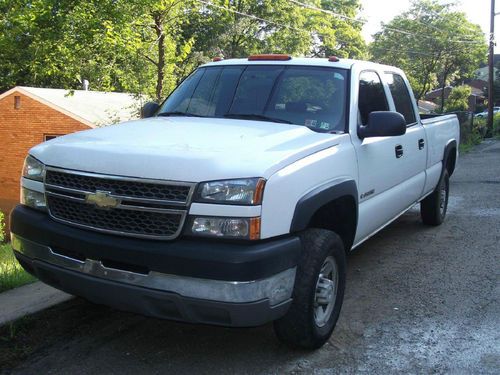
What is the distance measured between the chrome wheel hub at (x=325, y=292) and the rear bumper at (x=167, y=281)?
0.46 m

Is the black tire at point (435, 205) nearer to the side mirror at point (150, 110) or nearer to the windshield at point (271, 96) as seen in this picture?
the windshield at point (271, 96)

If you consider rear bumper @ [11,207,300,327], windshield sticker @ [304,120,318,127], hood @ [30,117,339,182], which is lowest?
rear bumper @ [11,207,300,327]

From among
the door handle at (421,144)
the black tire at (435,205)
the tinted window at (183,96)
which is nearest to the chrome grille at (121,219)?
the tinted window at (183,96)

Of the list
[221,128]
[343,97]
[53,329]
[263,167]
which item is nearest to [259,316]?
[263,167]

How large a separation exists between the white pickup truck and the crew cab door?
0.03 metres

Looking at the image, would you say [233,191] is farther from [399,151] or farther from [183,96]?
[399,151]

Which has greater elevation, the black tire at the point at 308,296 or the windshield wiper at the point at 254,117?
the windshield wiper at the point at 254,117

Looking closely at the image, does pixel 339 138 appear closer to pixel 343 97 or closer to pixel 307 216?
pixel 343 97

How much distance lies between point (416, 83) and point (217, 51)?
61.3 ft

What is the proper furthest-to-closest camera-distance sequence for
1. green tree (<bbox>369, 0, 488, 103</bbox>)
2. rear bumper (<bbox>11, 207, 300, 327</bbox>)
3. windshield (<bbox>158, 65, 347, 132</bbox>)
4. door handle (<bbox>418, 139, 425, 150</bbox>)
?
green tree (<bbox>369, 0, 488, 103</bbox>)
door handle (<bbox>418, 139, 425, 150</bbox>)
windshield (<bbox>158, 65, 347, 132</bbox>)
rear bumper (<bbox>11, 207, 300, 327</bbox>)

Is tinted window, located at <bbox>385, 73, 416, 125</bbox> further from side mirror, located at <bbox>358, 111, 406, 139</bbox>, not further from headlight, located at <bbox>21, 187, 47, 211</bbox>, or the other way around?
headlight, located at <bbox>21, 187, 47, 211</bbox>

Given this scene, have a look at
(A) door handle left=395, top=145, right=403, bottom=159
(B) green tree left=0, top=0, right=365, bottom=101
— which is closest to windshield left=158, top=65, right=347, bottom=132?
(A) door handle left=395, top=145, right=403, bottom=159

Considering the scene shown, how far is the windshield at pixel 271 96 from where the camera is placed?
4094mm

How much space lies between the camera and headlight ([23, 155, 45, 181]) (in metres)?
3.40
